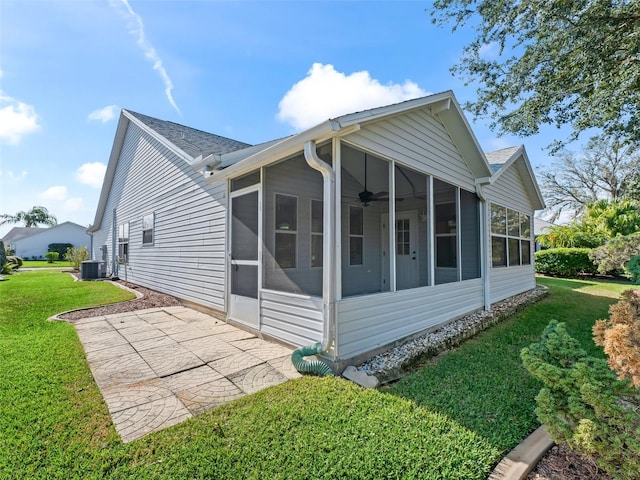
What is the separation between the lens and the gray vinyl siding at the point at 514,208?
299 inches

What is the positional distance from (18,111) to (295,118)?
335 inches

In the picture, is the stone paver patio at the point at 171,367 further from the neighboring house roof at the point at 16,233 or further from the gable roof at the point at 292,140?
the neighboring house roof at the point at 16,233

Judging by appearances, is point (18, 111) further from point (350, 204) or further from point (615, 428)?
point (615, 428)

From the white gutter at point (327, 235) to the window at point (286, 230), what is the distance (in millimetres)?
1641

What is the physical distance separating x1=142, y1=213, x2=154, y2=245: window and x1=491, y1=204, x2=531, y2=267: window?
9.65 metres

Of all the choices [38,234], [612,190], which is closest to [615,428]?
[612,190]

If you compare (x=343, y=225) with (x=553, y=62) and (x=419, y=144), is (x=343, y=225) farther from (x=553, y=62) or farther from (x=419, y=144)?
(x=553, y=62)

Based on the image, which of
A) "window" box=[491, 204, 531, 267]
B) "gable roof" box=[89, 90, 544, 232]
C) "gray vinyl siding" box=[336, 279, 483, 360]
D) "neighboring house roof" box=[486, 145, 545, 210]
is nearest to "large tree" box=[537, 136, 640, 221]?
"neighboring house roof" box=[486, 145, 545, 210]

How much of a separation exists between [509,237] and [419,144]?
518 centimetres

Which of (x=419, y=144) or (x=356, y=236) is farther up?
(x=419, y=144)

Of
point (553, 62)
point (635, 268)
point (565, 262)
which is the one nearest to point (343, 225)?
point (635, 268)

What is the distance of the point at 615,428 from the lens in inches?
73.0

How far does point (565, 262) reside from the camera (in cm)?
1467

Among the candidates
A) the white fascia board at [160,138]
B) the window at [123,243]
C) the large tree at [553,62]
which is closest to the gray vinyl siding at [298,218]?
the white fascia board at [160,138]
